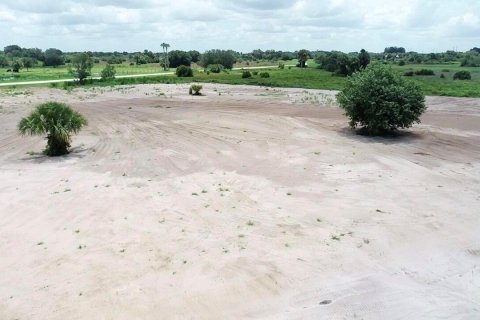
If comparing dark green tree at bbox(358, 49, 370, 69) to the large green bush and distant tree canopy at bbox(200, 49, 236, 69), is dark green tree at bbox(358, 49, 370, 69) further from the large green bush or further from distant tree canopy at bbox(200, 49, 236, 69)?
Answer: the large green bush

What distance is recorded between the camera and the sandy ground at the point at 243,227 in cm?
851

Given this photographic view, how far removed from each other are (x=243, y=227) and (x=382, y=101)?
13.0 m

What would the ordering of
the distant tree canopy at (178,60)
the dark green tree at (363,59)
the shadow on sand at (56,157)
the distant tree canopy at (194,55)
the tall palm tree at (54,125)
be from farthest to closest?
1. the distant tree canopy at (194,55)
2. the distant tree canopy at (178,60)
3. the dark green tree at (363,59)
4. the tall palm tree at (54,125)
5. the shadow on sand at (56,157)

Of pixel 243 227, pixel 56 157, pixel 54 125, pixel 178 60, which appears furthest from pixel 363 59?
pixel 243 227

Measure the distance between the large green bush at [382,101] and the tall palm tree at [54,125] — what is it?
1279 centimetres

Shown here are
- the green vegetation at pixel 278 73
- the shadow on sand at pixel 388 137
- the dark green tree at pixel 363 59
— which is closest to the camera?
the shadow on sand at pixel 388 137

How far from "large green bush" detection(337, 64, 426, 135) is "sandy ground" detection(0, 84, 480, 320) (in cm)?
94

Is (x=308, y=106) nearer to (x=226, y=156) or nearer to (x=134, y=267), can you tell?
(x=226, y=156)

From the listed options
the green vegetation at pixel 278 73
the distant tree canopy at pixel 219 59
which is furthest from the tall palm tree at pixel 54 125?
the distant tree canopy at pixel 219 59

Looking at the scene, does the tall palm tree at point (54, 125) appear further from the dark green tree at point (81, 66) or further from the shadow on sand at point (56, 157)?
the dark green tree at point (81, 66)

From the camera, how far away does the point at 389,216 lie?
12.3 metres

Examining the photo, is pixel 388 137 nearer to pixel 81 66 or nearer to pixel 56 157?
pixel 56 157

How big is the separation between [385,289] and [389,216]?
3.90m

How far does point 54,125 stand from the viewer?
755 inches
